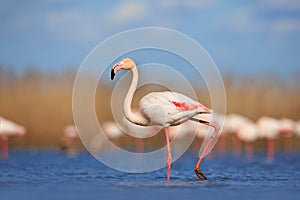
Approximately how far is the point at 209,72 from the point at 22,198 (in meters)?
6.46

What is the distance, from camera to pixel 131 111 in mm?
11383

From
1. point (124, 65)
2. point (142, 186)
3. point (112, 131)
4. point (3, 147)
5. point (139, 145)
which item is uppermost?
point (112, 131)

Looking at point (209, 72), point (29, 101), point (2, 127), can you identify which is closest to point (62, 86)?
point (29, 101)

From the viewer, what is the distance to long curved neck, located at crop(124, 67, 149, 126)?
1125 cm

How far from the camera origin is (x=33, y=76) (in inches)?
1246

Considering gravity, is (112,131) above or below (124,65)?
above

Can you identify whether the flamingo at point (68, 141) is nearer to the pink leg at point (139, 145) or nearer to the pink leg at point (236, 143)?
the pink leg at point (139, 145)

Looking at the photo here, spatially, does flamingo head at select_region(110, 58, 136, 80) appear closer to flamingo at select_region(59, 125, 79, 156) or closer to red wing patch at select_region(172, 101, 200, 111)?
red wing patch at select_region(172, 101, 200, 111)

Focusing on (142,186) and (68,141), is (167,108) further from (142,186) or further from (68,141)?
(68,141)

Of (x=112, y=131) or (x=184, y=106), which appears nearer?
(x=184, y=106)

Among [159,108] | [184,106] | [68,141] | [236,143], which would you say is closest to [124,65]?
[159,108]

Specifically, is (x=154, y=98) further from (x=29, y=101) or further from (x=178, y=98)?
(x=29, y=101)

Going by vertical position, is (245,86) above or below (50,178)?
above

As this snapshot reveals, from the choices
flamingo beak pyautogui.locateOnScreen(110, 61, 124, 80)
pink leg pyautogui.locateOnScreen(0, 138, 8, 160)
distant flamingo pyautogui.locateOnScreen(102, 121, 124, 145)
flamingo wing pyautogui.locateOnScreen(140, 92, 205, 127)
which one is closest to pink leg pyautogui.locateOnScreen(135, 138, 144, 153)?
distant flamingo pyautogui.locateOnScreen(102, 121, 124, 145)
